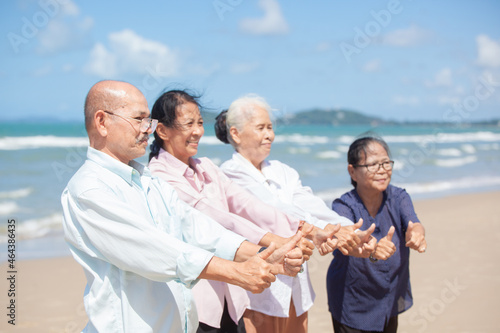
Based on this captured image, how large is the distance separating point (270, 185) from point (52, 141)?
23698 millimetres

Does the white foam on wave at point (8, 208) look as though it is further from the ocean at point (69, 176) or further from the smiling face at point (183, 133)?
the smiling face at point (183, 133)

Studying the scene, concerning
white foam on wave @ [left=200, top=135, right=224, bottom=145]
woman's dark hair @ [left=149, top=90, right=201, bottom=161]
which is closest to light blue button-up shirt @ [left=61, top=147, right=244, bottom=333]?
woman's dark hair @ [left=149, top=90, right=201, bottom=161]

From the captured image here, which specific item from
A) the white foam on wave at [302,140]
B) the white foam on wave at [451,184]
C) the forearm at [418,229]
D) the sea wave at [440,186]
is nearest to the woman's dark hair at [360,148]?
the forearm at [418,229]

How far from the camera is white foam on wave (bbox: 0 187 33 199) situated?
35.2 feet

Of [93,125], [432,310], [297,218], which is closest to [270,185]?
[297,218]

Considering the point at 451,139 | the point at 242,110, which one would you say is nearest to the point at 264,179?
the point at 242,110

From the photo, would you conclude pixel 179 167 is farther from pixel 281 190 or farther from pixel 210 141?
pixel 210 141

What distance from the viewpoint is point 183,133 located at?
2.85 meters

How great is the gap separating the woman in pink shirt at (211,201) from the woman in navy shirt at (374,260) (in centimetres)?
38

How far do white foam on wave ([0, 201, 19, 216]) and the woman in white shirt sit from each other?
7143 millimetres

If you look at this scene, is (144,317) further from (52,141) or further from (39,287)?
(52,141)

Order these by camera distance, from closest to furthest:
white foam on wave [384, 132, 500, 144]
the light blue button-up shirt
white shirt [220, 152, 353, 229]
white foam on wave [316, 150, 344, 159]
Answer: the light blue button-up shirt → white shirt [220, 152, 353, 229] → white foam on wave [316, 150, 344, 159] → white foam on wave [384, 132, 500, 144]

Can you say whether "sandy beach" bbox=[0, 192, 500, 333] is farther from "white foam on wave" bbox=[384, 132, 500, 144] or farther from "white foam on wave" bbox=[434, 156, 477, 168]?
"white foam on wave" bbox=[384, 132, 500, 144]

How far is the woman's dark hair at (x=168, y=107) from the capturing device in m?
2.87
